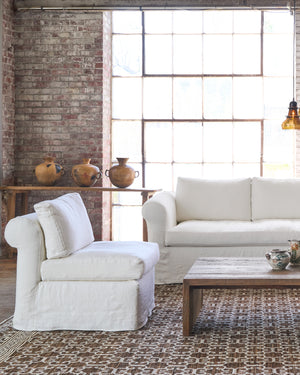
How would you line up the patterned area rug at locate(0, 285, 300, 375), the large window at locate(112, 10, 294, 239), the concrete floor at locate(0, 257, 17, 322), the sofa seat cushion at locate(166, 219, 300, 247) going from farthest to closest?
the large window at locate(112, 10, 294, 239) < the sofa seat cushion at locate(166, 219, 300, 247) < the concrete floor at locate(0, 257, 17, 322) < the patterned area rug at locate(0, 285, 300, 375)

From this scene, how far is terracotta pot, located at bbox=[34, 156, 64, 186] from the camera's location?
7.33 meters

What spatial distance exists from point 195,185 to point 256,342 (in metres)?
2.86

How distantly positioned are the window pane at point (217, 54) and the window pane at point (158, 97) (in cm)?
51

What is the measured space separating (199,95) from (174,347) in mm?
4653

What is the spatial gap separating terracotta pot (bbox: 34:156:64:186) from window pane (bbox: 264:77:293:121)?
2.59 meters

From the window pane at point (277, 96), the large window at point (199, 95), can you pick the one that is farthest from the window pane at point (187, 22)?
the window pane at point (277, 96)

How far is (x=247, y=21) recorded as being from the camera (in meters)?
7.81

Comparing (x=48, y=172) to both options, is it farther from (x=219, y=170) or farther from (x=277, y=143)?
(x=277, y=143)

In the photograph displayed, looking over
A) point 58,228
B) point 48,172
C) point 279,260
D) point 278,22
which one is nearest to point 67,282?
point 58,228

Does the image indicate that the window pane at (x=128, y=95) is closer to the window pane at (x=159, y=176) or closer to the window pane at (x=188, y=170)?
the window pane at (x=159, y=176)

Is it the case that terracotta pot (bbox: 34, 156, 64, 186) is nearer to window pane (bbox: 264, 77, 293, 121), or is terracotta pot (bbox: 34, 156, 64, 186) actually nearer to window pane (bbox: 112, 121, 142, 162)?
window pane (bbox: 112, 121, 142, 162)

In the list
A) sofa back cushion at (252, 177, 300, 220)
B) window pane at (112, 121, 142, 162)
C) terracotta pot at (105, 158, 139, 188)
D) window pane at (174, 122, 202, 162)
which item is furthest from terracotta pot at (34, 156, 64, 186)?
sofa back cushion at (252, 177, 300, 220)

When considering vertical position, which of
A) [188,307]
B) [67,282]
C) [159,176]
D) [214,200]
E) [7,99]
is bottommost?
[188,307]

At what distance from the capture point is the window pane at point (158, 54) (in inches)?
313
